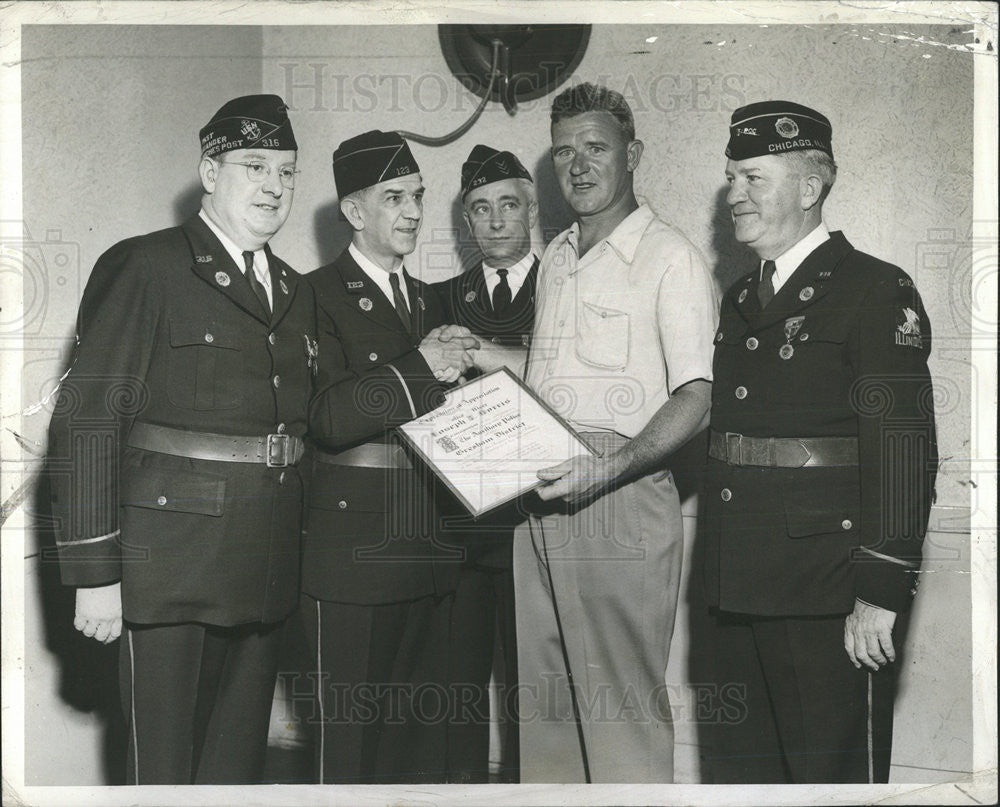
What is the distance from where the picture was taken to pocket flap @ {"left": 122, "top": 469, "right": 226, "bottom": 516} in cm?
245

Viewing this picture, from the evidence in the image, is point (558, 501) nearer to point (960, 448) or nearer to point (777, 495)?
point (777, 495)

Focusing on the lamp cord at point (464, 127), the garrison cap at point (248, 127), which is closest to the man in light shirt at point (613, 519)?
the lamp cord at point (464, 127)

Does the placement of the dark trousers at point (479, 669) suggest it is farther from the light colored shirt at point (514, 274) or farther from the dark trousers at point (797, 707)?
the light colored shirt at point (514, 274)

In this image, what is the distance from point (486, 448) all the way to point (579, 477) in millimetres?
249

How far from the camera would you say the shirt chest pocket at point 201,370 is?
2.48 metres

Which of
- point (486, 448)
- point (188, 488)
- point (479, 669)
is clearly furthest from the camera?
point (479, 669)

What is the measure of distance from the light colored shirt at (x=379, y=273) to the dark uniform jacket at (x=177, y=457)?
275 mm

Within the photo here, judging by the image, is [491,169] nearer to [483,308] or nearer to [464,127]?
[464,127]

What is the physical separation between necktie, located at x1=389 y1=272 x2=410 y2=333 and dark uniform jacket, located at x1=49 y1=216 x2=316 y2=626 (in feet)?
0.93

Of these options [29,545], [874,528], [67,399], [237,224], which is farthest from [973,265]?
[29,545]

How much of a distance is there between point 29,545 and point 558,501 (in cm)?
139

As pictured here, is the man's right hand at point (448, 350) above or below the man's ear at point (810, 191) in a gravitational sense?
below

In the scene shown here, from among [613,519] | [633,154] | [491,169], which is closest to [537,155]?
[491,169]

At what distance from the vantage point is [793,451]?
2496 mm
